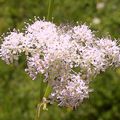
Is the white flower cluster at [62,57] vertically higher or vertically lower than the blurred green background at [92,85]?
lower

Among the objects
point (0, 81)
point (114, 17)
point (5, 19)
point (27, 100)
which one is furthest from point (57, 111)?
point (5, 19)

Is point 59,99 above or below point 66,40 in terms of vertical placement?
below

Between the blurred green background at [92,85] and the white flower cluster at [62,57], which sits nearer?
the white flower cluster at [62,57]

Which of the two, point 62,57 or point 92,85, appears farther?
point 92,85

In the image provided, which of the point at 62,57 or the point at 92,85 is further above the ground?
the point at 92,85

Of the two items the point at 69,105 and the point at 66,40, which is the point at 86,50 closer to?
the point at 66,40
